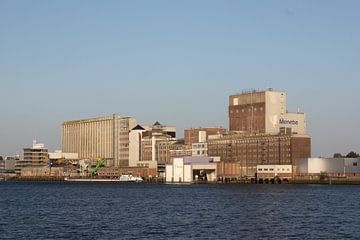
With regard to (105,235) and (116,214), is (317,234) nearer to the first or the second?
(105,235)

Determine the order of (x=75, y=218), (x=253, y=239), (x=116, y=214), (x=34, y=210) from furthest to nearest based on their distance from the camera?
(x=34, y=210) < (x=116, y=214) < (x=75, y=218) < (x=253, y=239)

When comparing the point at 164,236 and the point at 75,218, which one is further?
the point at 75,218

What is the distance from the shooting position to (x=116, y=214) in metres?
81.6

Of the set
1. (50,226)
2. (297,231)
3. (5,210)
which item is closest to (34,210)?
(5,210)

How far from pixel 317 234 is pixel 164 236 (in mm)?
12849

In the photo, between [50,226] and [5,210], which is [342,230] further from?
[5,210]

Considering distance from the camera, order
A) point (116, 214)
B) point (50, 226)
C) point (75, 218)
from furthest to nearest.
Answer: point (116, 214), point (75, 218), point (50, 226)

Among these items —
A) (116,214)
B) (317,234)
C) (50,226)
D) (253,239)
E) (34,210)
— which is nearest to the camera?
(253,239)

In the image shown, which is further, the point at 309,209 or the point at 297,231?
the point at 309,209

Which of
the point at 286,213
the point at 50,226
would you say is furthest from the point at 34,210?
the point at 286,213

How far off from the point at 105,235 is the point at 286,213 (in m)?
29.7

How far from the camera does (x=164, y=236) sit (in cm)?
5878

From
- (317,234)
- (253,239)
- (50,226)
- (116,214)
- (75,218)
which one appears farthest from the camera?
(116,214)

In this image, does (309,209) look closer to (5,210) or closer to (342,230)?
(342,230)
